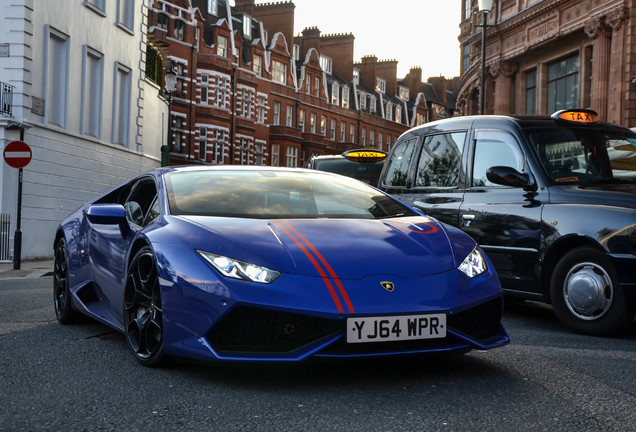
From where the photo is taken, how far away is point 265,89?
61.2 meters

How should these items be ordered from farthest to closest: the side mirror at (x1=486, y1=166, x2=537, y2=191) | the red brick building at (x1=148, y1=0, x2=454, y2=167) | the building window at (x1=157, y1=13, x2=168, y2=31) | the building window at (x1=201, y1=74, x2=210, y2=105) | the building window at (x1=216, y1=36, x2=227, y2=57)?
the building window at (x1=216, y1=36, x2=227, y2=57) → the building window at (x1=201, y1=74, x2=210, y2=105) → the red brick building at (x1=148, y1=0, x2=454, y2=167) → the building window at (x1=157, y1=13, x2=168, y2=31) → the side mirror at (x1=486, y1=166, x2=537, y2=191)

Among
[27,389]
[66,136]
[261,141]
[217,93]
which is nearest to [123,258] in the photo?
[27,389]

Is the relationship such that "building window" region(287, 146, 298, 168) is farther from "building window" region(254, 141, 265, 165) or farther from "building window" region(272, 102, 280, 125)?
"building window" region(254, 141, 265, 165)

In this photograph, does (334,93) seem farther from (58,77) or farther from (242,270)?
(242,270)

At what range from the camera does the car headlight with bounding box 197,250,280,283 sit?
3799 millimetres

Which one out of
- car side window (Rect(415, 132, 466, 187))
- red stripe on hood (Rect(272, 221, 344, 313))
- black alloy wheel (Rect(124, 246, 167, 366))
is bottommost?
black alloy wheel (Rect(124, 246, 167, 366))

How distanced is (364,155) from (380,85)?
66274 mm

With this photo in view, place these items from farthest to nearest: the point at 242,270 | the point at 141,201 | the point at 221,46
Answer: the point at 221,46, the point at 141,201, the point at 242,270

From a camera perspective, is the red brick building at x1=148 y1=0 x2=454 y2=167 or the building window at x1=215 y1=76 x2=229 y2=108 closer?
the red brick building at x1=148 y1=0 x2=454 y2=167

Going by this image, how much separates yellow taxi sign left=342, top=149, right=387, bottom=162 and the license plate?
13583mm

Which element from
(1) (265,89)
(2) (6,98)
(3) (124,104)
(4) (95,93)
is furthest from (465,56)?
(2) (6,98)

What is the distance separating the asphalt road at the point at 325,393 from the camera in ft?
10.6

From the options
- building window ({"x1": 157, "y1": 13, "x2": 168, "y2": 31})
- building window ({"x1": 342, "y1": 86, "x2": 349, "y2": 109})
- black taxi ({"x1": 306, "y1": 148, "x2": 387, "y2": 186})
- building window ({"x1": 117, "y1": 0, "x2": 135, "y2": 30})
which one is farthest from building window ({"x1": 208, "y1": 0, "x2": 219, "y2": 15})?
black taxi ({"x1": 306, "y1": 148, "x2": 387, "y2": 186})

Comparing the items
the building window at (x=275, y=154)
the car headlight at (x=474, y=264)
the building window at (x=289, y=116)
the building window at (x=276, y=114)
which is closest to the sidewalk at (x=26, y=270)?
the car headlight at (x=474, y=264)
